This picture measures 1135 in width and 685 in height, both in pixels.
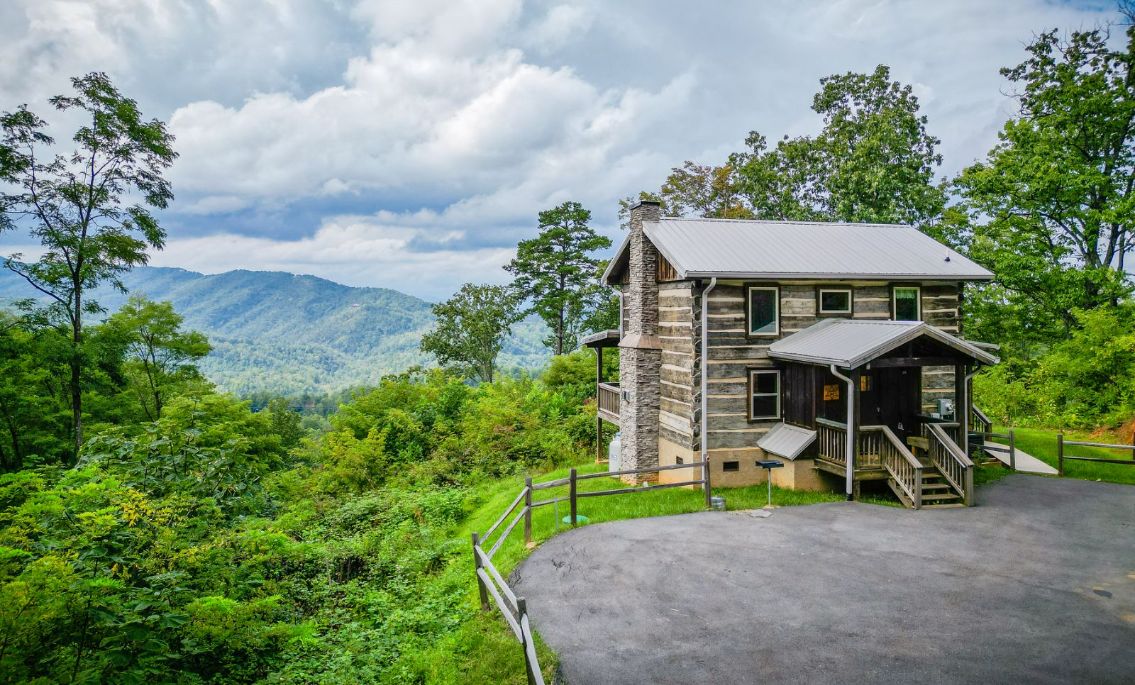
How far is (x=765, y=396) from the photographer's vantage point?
54.5ft

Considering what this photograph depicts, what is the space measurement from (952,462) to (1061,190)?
18.2 metres

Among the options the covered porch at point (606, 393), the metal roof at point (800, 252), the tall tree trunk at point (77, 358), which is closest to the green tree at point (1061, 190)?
the metal roof at point (800, 252)

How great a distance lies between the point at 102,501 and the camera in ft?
27.4

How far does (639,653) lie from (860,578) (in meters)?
4.66

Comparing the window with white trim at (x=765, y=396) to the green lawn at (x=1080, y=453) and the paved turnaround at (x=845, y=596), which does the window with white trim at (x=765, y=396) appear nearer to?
the paved turnaround at (x=845, y=596)

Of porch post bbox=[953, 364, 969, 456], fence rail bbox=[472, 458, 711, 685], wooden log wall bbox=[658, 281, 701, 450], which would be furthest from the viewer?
wooden log wall bbox=[658, 281, 701, 450]

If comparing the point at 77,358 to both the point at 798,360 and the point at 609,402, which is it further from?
the point at 798,360

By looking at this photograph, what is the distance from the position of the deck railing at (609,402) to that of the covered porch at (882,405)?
20.4 feet

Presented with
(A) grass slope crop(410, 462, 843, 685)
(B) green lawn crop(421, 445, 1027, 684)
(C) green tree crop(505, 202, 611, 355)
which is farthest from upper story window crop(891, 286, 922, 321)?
(C) green tree crop(505, 202, 611, 355)

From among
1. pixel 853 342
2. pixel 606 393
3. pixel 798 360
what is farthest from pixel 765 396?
pixel 606 393

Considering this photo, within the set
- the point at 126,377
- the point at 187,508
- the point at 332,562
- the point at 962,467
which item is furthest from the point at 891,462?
the point at 126,377

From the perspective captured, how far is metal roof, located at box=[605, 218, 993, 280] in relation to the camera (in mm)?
16297

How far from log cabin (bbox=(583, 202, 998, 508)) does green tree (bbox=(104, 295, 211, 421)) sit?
24.3 m

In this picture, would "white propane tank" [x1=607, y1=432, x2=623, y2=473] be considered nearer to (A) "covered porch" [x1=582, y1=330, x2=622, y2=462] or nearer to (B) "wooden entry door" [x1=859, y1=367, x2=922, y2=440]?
(A) "covered porch" [x1=582, y1=330, x2=622, y2=462]
